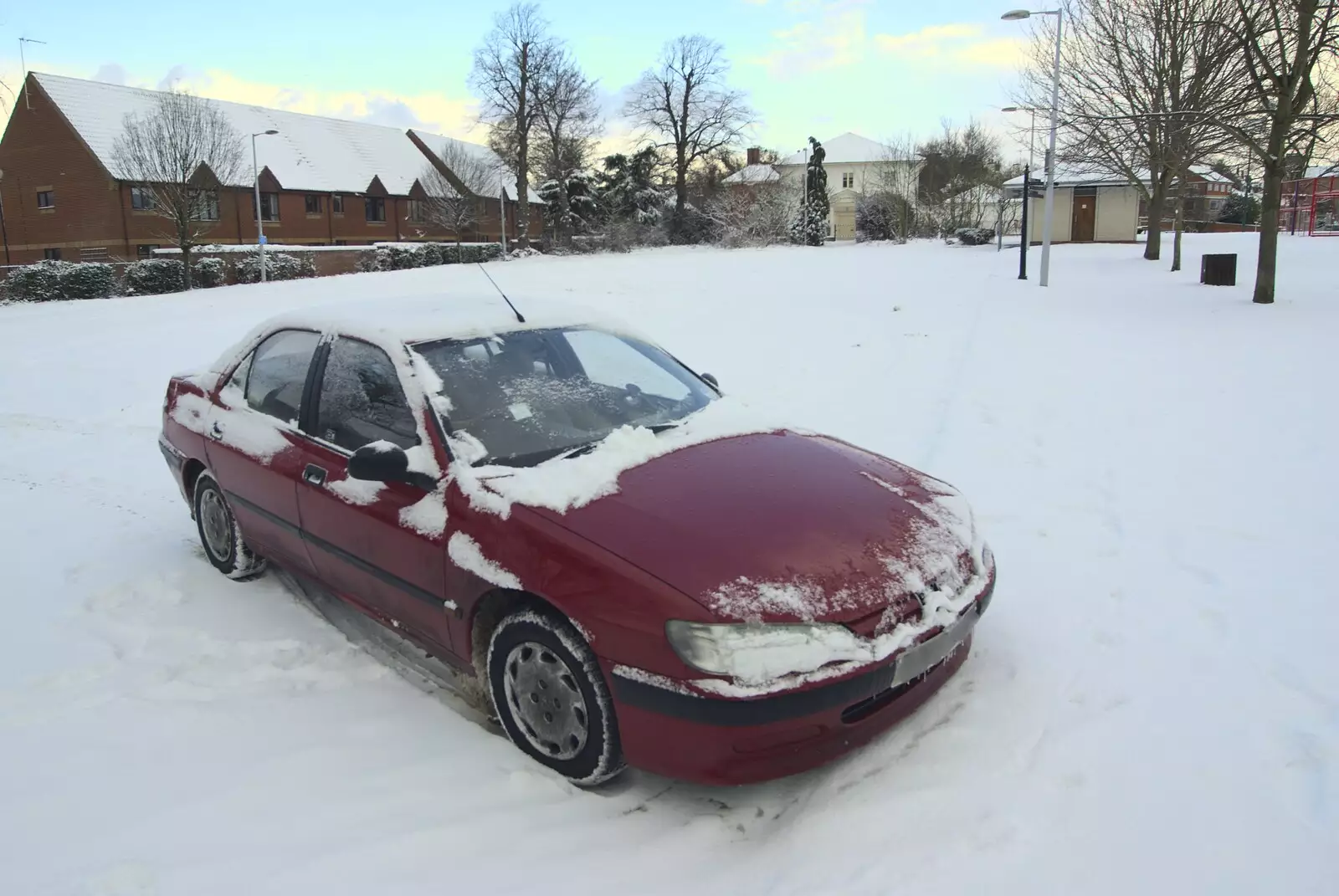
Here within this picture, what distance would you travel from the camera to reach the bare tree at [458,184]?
1861 inches

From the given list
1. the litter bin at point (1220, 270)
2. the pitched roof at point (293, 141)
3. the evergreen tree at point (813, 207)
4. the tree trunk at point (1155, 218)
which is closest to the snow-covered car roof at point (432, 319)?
the litter bin at point (1220, 270)

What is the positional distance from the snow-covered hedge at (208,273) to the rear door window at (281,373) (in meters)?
28.9

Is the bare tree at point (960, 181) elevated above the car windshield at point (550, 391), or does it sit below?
above

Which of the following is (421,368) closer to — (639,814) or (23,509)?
(639,814)

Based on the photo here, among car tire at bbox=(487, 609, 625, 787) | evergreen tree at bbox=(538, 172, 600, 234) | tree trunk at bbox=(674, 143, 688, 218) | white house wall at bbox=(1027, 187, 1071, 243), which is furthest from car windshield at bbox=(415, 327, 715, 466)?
tree trunk at bbox=(674, 143, 688, 218)

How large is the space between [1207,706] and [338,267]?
1535 inches

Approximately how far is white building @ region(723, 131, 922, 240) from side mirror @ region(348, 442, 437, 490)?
55533mm

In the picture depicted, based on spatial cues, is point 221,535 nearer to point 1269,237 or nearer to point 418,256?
point 1269,237

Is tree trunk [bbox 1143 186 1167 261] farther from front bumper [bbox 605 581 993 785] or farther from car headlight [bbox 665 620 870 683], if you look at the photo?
car headlight [bbox 665 620 870 683]

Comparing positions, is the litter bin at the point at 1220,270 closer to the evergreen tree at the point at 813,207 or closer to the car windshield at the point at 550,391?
the car windshield at the point at 550,391

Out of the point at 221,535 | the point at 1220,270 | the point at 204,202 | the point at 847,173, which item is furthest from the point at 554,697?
the point at 847,173

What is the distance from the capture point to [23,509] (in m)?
6.20

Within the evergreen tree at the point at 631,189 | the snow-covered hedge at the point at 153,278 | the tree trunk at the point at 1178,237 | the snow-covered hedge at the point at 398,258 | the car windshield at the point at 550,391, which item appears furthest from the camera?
the evergreen tree at the point at 631,189

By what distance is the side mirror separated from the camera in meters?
3.32
